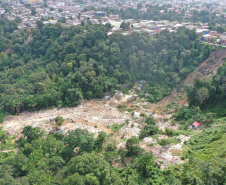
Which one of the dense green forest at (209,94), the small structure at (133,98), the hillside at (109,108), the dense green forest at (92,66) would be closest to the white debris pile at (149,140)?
the hillside at (109,108)

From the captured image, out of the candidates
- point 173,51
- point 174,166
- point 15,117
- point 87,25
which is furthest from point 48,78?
point 174,166

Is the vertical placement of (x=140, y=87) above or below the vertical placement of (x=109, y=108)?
above

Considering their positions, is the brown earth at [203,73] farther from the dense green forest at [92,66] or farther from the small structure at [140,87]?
the small structure at [140,87]

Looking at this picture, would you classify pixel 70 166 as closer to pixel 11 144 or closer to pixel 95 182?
pixel 95 182

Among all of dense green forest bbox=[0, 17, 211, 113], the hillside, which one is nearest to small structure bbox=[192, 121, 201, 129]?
the hillside

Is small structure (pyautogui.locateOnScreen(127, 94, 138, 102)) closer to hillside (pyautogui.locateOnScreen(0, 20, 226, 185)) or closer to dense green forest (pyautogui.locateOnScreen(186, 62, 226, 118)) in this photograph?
hillside (pyautogui.locateOnScreen(0, 20, 226, 185))

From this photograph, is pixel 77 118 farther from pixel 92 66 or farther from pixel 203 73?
pixel 203 73

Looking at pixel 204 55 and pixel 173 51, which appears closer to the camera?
pixel 204 55

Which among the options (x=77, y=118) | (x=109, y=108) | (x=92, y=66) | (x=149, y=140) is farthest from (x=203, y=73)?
(x=77, y=118)
